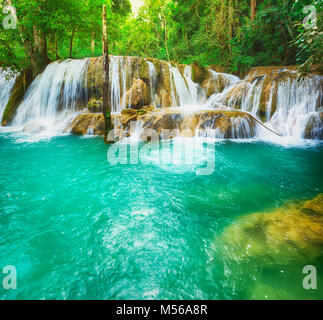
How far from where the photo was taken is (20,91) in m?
12.6

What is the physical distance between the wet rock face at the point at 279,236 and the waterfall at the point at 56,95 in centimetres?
1210

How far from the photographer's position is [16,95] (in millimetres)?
12359

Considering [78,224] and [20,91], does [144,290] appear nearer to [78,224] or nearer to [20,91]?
[78,224]

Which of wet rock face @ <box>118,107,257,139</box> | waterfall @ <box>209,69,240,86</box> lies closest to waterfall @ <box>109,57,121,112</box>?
wet rock face @ <box>118,107,257,139</box>

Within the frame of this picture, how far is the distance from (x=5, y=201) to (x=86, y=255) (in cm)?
263

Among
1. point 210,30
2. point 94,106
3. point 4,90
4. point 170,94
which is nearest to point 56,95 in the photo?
point 94,106

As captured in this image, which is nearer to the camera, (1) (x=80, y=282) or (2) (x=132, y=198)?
(1) (x=80, y=282)

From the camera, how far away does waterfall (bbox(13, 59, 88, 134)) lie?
39.3 feet

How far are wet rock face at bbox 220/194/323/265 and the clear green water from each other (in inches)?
6.6

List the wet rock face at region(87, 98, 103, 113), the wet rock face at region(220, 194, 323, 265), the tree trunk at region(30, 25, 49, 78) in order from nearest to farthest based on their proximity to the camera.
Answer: the wet rock face at region(220, 194, 323, 265), the wet rock face at region(87, 98, 103, 113), the tree trunk at region(30, 25, 49, 78)

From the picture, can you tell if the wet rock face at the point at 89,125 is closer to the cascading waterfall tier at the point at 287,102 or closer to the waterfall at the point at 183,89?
the waterfall at the point at 183,89

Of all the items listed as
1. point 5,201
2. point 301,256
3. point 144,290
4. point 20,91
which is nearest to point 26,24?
point 20,91

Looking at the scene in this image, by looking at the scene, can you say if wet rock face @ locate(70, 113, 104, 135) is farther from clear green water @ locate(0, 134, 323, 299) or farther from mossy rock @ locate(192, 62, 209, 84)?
mossy rock @ locate(192, 62, 209, 84)

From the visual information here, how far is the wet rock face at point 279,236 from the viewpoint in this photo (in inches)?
92.0
